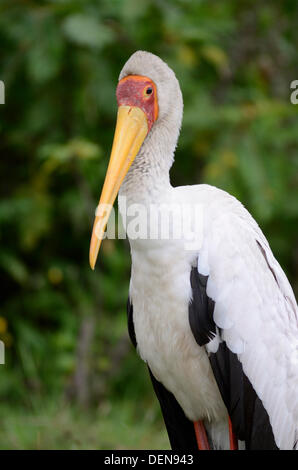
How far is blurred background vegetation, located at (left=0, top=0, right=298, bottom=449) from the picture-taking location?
5.23m

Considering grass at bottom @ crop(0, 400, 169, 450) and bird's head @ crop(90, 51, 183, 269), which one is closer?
bird's head @ crop(90, 51, 183, 269)

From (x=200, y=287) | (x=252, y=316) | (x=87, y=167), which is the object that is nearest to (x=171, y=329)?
(x=200, y=287)

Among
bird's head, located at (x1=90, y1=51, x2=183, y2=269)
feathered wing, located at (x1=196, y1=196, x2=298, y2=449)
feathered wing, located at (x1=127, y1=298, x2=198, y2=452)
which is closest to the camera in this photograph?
feathered wing, located at (x1=196, y1=196, x2=298, y2=449)

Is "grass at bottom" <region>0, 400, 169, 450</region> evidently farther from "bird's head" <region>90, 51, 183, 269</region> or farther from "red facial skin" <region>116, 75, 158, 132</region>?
"red facial skin" <region>116, 75, 158, 132</region>

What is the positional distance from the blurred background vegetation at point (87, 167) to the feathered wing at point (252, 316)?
6.31ft

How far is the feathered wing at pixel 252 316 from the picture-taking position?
9.59 feet

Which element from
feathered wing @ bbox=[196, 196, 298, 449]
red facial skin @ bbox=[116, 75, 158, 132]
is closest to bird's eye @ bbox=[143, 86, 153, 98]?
red facial skin @ bbox=[116, 75, 158, 132]

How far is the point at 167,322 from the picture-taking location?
302 cm

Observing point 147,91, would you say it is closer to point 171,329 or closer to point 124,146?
point 124,146

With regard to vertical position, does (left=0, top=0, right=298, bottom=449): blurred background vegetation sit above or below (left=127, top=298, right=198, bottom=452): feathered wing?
above

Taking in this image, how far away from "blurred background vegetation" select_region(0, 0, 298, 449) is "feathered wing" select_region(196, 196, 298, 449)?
1.92m

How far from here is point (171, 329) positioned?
3018 mm

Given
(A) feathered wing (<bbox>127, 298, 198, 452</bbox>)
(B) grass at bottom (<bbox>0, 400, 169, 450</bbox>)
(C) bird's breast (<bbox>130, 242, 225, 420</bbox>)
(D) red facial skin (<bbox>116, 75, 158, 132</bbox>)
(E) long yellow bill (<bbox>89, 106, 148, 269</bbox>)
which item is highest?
(D) red facial skin (<bbox>116, 75, 158, 132</bbox>)

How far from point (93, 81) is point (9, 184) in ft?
3.75
